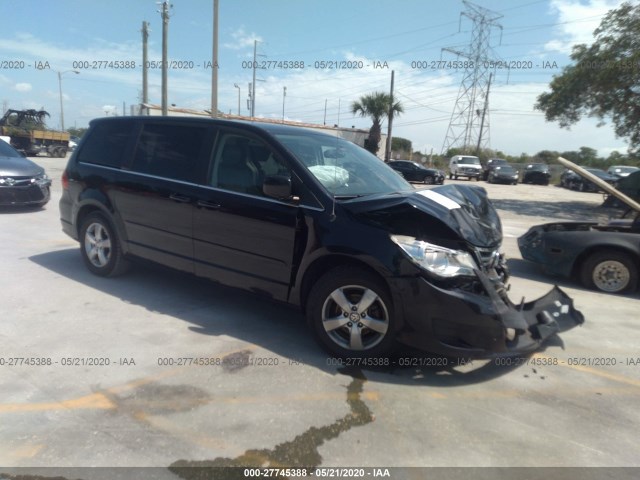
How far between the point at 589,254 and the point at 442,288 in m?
3.85

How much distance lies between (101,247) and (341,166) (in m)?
3.04

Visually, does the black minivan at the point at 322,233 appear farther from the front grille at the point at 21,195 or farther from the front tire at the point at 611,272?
the front grille at the point at 21,195

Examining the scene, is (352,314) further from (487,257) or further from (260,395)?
(487,257)

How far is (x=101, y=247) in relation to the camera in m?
5.52

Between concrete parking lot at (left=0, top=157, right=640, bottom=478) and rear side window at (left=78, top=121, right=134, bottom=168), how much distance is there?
152cm

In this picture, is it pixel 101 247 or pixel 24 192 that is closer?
Answer: pixel 101 247

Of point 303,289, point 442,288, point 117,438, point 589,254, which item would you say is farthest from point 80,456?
point 589,254

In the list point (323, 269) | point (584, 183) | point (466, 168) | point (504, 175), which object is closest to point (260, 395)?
point (323, 269)

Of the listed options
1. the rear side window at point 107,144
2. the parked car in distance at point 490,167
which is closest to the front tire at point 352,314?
the rear side window at point 107,144

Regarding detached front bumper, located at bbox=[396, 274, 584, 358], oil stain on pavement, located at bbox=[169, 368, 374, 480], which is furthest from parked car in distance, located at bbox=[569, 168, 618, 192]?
oil stain on pavement, located at bbox=[169, 368, 374, 480]

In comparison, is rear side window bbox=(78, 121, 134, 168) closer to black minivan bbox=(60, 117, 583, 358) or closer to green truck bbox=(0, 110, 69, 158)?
black minivan bbox=(60, 117, 583, 358)

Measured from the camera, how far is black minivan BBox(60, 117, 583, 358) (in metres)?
3.37

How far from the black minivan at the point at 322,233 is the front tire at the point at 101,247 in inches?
1.3

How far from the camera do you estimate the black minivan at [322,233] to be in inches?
132
